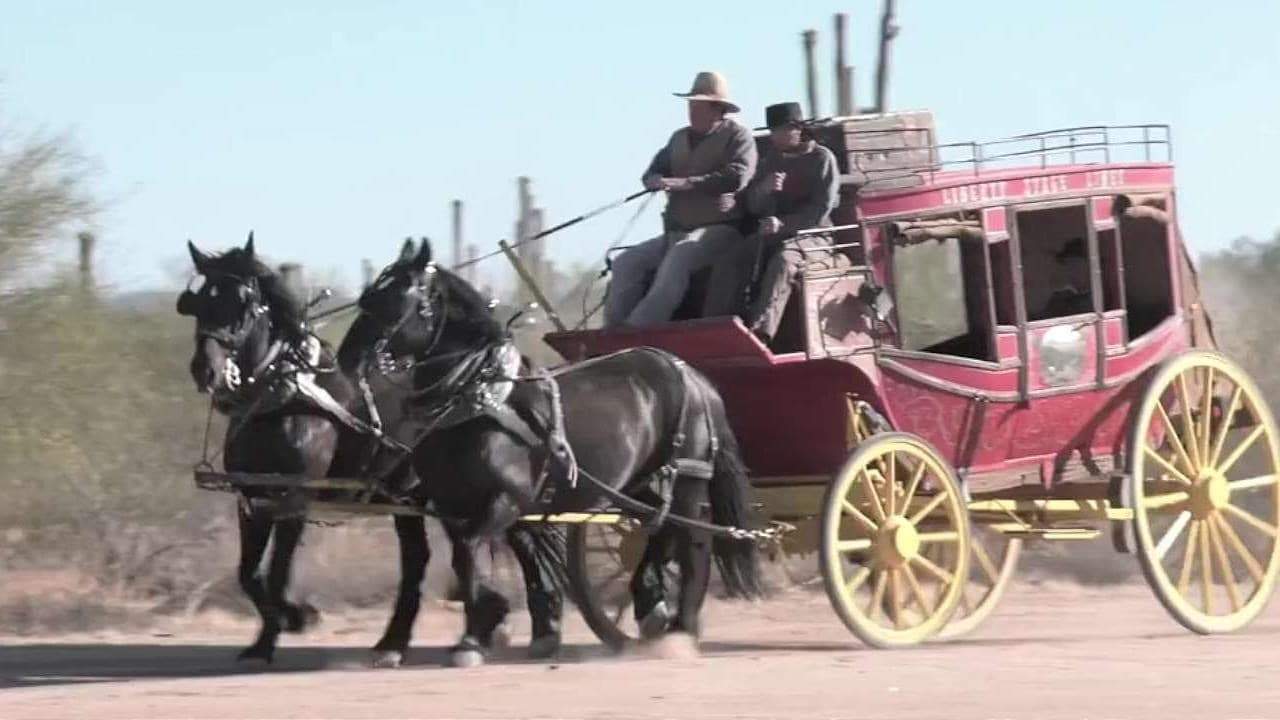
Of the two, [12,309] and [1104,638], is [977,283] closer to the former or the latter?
[1104,638]

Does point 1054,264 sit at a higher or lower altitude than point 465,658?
higher

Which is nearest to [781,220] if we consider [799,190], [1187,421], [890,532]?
[799,190]

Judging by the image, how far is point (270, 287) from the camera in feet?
38.6

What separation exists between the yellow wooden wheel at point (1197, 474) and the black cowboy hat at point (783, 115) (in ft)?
8.35

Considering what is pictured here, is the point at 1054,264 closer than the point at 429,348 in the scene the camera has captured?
No

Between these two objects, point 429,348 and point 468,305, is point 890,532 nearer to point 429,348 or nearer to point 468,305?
point 468,305

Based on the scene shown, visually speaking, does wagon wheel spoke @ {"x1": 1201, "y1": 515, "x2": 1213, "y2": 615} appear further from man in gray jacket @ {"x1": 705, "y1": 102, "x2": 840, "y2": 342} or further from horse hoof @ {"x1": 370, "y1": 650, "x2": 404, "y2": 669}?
horse hoof @ {"x1": 370, "y1": 650, "x2": 404, "y2": 669}

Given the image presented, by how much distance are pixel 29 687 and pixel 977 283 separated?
19.1 feet

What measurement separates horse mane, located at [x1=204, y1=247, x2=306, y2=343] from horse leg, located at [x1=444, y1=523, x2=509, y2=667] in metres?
1.30

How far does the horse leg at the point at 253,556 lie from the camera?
39.4ft

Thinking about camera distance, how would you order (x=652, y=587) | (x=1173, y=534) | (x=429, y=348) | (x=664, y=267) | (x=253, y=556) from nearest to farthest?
(x=429, y=348)
(x=253, y=556)
(x=664, y=267)
(x=652, y=587)
(x=1173, y=534)

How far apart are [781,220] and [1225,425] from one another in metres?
3.33

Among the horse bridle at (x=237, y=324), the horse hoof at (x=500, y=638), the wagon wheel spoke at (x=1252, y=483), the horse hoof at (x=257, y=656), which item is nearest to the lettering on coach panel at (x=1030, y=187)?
the wagon wheel spoke at (x=1252, y=483)

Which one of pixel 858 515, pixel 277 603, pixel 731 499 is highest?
pixel 731 499
